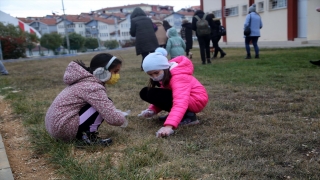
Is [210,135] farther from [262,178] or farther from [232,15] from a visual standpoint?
[232,15]

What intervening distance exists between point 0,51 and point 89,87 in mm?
25072

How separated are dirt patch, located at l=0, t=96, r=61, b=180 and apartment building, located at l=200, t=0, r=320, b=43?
13.2m

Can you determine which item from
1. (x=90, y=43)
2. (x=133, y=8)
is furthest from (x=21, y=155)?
(x=133, y=8)

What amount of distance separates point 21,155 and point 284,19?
15.8 meters

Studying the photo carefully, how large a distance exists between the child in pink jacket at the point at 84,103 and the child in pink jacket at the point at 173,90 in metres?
0.42

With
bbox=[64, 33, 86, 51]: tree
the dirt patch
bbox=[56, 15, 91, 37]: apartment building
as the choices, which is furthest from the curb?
bbox=[56, 15, 91, 37]: apartment building

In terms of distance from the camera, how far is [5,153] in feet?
9.15

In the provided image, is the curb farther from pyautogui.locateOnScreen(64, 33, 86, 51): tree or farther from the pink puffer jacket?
pyautogui.locateOnScreen(64, 33, 86, 51): tree

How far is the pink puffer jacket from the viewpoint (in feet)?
9.74

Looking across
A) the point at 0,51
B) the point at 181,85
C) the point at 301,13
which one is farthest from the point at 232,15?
the point at 181,85

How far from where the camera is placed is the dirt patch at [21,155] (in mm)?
2408

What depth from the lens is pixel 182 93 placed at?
10.1ft

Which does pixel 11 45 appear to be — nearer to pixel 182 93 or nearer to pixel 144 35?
pixel 144 35

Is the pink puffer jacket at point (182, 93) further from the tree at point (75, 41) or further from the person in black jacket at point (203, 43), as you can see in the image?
the tree at point (75, 41)
